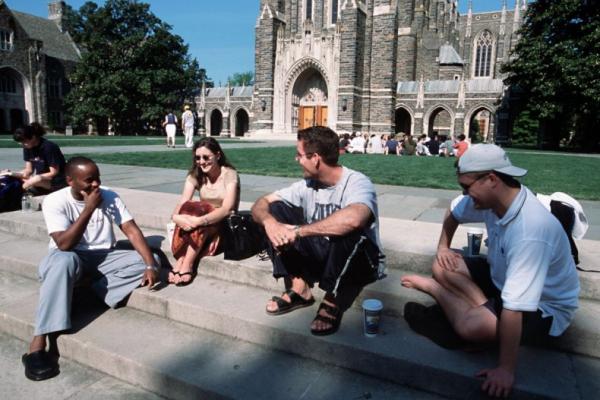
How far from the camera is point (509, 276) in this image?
184cm

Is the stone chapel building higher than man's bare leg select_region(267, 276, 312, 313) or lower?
higher

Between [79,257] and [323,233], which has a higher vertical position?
[323,233]

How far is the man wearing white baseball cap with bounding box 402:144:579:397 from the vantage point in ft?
5.93

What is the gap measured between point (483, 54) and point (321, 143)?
52.6 meters

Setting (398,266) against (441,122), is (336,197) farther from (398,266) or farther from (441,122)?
(441,122)

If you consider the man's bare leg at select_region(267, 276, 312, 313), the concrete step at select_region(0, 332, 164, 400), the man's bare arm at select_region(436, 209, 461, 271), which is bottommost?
the concrete step at select_region(0, 332, 164, 400)

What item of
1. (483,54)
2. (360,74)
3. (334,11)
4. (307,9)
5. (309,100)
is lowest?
(309,100)

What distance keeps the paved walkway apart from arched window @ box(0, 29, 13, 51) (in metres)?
34.3

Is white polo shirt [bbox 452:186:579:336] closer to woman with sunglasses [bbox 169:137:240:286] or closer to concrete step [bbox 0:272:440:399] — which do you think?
concrete step [bbox 0:272:440:399]

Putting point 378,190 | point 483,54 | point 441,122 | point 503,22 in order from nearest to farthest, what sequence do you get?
point 378,190
point 441,122
point 503,22
point 483,54

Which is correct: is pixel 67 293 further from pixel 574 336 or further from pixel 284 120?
→ pixel 284 120

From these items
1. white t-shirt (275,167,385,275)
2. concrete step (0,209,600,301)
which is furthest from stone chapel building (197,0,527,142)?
white t-shirt (275,167,385,275)

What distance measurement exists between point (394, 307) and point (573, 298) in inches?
39.5

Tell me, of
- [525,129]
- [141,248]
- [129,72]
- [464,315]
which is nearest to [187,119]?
[141,248]
